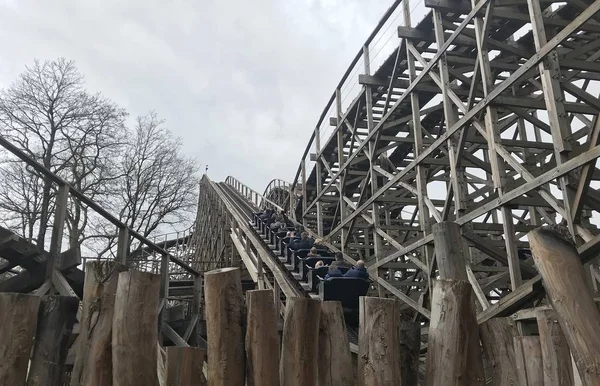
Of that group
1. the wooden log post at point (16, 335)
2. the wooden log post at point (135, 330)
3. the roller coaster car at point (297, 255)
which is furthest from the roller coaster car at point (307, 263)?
the wooden log post at point (16, 335)

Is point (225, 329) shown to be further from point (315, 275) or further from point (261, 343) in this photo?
point (315, 275)

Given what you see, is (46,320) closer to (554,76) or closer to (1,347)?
(1,347)

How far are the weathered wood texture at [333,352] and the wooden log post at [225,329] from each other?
18.7 inches

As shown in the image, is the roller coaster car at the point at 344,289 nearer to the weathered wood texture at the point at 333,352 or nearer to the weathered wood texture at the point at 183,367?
the weathered wood texture at the point at 333,352

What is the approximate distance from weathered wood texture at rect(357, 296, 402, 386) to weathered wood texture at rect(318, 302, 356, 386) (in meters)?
0.17

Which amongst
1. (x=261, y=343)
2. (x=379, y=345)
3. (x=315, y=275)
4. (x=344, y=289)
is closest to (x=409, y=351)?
(x=379, y=345)

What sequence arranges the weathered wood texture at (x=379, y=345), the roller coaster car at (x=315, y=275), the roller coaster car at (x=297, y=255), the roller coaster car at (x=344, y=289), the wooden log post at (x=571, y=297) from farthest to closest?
the roller coaster car at (x=297, y=255)
the roller coaster car at (x=315, y=275)
the roller coaster car at (x=344, y=289)
the weathered wood texture at (x=379, y=345)
the wooden log post at (x=571, y=297)

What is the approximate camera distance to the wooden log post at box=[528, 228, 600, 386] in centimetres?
222

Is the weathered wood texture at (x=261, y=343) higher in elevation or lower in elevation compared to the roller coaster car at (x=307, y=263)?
lower

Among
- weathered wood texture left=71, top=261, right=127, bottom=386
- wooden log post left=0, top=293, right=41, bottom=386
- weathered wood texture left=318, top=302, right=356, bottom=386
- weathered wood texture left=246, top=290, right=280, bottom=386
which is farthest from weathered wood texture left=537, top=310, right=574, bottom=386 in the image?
wooden log post left=0, top=293, right=41, bottom=386

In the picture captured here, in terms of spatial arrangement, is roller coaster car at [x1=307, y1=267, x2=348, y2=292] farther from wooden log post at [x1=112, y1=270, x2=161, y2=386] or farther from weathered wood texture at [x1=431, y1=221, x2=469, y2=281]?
wooden log post at [x1=112, y1=270, x2=161, y2=386]

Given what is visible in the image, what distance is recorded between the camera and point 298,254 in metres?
11.2

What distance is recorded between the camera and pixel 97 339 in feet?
9.82

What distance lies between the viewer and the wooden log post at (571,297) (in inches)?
87.4
